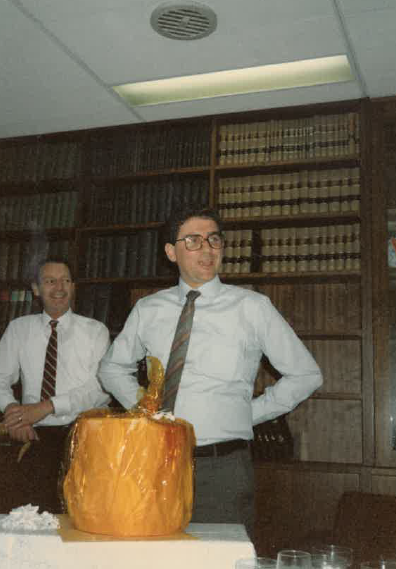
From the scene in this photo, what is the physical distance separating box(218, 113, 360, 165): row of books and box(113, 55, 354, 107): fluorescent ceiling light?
255mm

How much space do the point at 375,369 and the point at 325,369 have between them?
0.42 meters

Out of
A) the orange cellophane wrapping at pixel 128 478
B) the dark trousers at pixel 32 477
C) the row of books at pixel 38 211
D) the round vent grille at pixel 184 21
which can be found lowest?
the dark trousers at pixel 32 477

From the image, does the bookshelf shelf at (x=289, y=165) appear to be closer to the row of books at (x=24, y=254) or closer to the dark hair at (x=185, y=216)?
the row of books at (x=24, y=254)

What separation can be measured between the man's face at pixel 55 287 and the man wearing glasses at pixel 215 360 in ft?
3.11

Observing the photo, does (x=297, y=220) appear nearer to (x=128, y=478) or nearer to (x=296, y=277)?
(x=296, y=277)

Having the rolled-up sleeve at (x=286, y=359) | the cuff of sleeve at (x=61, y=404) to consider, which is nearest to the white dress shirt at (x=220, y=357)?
the rolled-up sleeve at (x=286, y=359)

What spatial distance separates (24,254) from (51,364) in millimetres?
1131

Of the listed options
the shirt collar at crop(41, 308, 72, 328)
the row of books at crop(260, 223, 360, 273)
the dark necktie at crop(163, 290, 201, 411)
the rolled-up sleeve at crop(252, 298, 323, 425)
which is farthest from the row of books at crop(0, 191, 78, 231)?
the rolled-up sleeve at crop(252, 298, 323, 425)

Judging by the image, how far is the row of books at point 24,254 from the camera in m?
3.81

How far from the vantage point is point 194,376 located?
6.55 feet

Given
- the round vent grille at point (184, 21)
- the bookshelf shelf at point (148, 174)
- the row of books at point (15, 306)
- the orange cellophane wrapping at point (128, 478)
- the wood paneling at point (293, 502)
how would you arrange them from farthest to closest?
1. the row of books at point (15, 306)
2. the bookshelf shelf at point (148, 174)
3. the wood paneling at point (293, 502)
4. the round vent grille at point (184, 21)
5. the orange cellophane wrapping at point (128, 478)

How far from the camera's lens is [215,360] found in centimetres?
201

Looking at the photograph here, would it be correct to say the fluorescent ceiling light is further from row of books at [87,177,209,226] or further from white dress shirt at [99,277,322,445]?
white dress shirt at [99,277,322,445]

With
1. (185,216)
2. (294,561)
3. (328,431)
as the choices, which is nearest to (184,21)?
(185,216)
